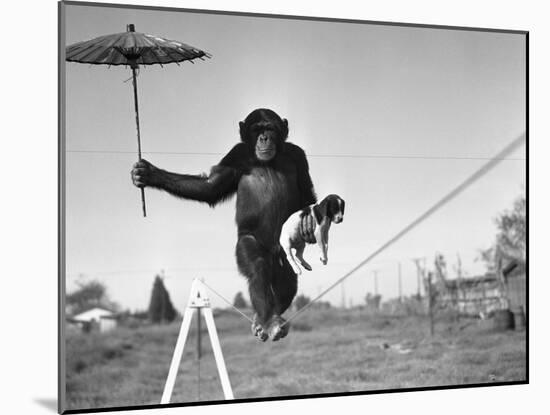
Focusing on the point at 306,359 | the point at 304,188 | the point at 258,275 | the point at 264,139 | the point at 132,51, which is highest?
the point at 132,51

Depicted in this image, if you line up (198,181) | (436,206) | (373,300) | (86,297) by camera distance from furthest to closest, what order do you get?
1. (436,206)
2. (373,300)
3. (198,181)
4. (86,297)

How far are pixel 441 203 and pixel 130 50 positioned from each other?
2350 millimetres

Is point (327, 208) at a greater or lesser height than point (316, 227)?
greater

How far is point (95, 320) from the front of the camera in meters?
6.88

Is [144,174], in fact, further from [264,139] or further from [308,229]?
[308,229]

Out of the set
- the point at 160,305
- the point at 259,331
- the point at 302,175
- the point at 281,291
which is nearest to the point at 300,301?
the point at 281,291

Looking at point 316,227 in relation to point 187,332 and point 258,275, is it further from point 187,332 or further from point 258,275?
point 187,332

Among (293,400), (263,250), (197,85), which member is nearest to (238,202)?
(263,250)

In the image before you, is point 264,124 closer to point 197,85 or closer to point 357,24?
point 197,85

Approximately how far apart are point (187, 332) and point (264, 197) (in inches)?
38.9

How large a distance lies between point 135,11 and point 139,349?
81.6 inches

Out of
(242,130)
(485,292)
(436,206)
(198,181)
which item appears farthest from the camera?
(485,292)

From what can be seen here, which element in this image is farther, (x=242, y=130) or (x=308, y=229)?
(x=308, y=229)

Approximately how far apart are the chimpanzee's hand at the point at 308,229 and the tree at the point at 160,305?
97 cm
